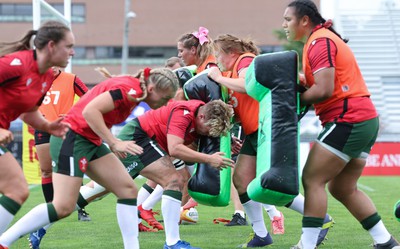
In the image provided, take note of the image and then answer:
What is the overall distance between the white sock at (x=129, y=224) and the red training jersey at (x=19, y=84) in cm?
104

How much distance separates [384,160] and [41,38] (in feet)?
49.6

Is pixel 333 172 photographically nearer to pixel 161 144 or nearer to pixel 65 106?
pixel 161 144

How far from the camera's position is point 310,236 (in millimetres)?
5547

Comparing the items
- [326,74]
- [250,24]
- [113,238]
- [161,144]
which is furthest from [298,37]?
[250,24]

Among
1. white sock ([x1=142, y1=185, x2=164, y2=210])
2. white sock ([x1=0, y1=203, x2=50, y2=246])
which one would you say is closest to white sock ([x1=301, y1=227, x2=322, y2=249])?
white sock ([x1=0, y1=203, x2=50, y2=246])

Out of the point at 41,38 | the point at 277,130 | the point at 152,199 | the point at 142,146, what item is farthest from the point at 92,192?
the point at 277,130

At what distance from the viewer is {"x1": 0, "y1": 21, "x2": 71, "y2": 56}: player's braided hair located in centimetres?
511

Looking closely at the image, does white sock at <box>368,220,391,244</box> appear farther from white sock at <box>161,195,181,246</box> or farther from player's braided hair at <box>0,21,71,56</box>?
player's braided hair at <box>0,21,71,56</box>

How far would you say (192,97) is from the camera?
6551mm

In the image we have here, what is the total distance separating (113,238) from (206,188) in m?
1.56

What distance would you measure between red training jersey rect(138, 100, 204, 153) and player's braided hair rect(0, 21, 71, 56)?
1307 mm

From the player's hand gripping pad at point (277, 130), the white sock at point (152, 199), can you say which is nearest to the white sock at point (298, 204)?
the player's hand gripping pad at point (277, 130)

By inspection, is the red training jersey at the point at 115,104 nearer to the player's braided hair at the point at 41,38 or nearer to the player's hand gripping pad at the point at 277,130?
the player's braided hair at the point at 41,38

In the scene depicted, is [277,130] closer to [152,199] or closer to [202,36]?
[202,36]
